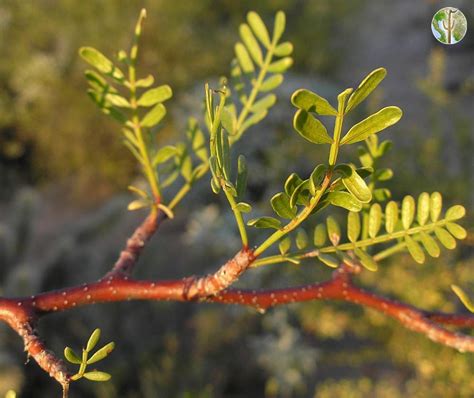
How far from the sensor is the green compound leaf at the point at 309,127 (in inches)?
10.4

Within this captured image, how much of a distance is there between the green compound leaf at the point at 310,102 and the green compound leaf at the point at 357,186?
29 millimetres

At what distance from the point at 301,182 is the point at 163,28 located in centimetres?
316

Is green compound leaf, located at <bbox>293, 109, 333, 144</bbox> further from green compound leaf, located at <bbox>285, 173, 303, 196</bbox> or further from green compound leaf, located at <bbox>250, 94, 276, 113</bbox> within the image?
green compound leaf, located at <bbox>250, 94, 276, 113</bbox>

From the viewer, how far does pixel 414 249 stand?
39 cm

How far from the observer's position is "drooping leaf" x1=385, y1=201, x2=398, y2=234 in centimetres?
42

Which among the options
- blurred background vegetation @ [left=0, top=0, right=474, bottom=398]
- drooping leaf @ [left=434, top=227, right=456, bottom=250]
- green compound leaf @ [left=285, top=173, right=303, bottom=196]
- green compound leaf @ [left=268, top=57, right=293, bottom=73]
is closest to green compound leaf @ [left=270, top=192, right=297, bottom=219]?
green compound leaf @ [left=285, top=173, right=303, bottom=196]

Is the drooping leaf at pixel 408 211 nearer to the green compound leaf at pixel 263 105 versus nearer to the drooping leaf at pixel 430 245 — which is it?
the drooping leaf at pixel 430 245

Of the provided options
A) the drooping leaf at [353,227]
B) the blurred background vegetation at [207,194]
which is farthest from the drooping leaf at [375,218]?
the blurred background vegetation at [207,194]

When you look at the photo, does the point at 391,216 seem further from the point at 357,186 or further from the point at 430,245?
the point at 357,186

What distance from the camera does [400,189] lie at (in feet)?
6.94

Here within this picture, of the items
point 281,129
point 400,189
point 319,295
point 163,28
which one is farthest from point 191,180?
point 163,28

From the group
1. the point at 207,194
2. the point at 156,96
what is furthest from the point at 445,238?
the point at 207,194

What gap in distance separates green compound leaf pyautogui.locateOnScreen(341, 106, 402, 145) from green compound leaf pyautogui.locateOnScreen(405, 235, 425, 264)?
0.11m

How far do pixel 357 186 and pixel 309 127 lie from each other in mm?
34
